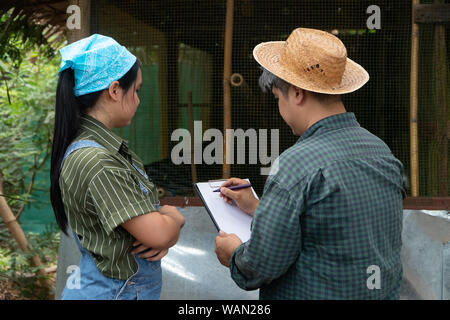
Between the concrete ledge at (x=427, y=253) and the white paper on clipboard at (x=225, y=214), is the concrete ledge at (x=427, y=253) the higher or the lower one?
the lower one

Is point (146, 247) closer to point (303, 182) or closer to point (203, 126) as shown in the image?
point (303, 182)

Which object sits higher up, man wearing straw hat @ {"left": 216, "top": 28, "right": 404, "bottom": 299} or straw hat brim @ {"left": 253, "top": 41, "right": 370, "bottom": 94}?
straw hat brim @ {"left": 253, "top": 41, "right": 370, "bottom": 94}

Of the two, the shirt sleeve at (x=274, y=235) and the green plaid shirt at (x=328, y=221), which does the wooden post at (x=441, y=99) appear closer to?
the green plaid shirt at (x=328, y=221)

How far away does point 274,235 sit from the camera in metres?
1.33

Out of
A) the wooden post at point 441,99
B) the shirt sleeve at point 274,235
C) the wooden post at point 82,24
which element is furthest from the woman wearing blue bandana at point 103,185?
the wooden post at point 441,99

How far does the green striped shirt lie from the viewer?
1417 millimetres

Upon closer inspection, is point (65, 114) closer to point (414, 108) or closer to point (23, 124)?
point (414, 108)

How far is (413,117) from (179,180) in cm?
202

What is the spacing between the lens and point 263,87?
167 centimetres

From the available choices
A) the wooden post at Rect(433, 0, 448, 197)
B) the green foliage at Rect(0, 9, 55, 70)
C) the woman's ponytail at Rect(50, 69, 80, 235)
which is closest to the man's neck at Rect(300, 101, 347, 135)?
the woman's ponytail at Rect(50, 69, 80, 235)

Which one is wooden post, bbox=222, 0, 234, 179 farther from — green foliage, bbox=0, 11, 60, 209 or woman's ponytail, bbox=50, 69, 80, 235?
green foliage, bbox=0, 11, 60, 209

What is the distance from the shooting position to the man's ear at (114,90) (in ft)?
5.18

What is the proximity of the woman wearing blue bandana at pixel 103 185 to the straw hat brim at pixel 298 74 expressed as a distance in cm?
46

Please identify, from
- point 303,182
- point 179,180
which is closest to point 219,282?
point 179,180
